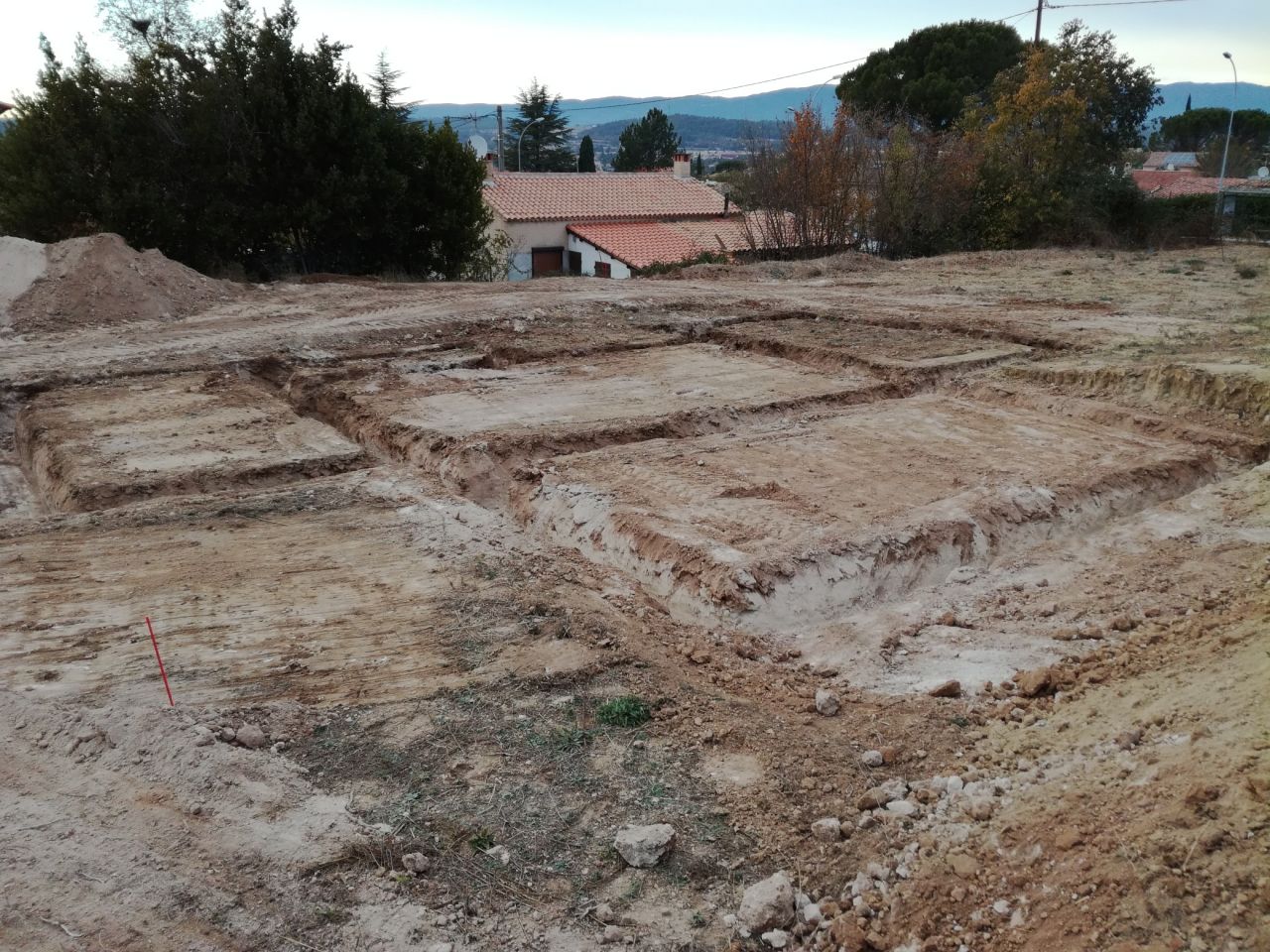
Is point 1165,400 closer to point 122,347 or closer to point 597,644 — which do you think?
point 597,644

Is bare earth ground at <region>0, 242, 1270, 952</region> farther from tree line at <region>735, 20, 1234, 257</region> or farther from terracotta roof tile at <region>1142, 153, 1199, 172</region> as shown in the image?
terracotta roof tile at <region>1142, 153, 1199, 172</region>

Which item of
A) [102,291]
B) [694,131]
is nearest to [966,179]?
[102,291]

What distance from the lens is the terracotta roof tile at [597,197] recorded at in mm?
27672

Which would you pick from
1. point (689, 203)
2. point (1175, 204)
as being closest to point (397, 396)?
point (1175, 204)

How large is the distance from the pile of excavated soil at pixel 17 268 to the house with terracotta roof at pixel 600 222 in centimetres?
1405

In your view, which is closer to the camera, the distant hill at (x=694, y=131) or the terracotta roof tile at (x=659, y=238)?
the terracotta roof tile at (x=659, y=238)

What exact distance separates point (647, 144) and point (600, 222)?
37127 mm

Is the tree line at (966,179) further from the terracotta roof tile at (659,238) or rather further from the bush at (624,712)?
the bush at (624,712)

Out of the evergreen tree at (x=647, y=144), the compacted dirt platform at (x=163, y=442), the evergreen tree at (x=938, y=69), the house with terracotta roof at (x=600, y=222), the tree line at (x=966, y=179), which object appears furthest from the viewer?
the evergreen tree at (x=647, y=144)

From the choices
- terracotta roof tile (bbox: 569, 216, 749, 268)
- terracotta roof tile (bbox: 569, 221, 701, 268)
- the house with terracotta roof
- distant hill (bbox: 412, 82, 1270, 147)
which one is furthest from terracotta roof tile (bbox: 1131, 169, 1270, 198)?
terracotta roof tile (bbox: 569, 221, 701, 268)

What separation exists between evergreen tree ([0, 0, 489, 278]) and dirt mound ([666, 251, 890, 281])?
5.59 metres

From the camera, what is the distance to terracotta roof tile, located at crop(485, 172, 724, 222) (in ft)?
90.8

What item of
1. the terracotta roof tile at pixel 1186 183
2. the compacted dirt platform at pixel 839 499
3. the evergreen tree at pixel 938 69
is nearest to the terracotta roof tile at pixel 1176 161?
the terracotta roof tile at pixel 1186 183

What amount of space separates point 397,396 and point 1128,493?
5966mm
